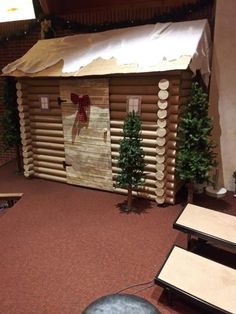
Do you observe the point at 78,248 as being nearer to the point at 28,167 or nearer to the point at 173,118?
the point at 173,118

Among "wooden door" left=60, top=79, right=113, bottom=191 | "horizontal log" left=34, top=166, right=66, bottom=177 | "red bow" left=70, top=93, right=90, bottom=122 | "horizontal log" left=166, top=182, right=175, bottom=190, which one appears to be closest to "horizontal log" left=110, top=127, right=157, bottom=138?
"wooden door" left=60, top=79, right=113, bottom=191

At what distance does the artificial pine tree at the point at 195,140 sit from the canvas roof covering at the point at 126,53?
0.48m

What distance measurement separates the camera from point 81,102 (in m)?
4.43

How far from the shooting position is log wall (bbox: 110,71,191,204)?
380 centimetres

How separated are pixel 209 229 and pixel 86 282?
4.65 ft

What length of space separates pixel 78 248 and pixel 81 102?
89.5 inches

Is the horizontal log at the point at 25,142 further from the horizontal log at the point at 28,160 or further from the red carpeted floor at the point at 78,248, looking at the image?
the red carpeted floor at the point at 78,248

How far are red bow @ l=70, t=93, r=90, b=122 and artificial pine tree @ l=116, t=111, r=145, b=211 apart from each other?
874mm

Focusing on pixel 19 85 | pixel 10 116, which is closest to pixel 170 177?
pixel 19 85

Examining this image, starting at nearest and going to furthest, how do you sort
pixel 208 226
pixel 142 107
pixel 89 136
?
pixel 208 226 → pixel 142 107 → pixel 89 136

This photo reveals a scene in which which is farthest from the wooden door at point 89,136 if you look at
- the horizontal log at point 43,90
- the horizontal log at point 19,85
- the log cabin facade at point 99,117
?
the horizontal log at point 19,85

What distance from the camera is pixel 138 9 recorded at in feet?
16.5

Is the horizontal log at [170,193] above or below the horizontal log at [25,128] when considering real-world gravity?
below

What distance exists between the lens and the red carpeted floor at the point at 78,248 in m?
2.65
